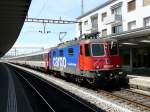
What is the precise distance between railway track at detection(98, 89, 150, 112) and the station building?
5.08m

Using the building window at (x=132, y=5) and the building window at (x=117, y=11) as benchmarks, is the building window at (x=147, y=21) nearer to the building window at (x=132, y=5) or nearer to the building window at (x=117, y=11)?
the building window at (x=132, y=5)

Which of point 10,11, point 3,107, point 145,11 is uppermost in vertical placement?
point 145,11

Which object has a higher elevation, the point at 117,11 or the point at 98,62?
the point at 117,11

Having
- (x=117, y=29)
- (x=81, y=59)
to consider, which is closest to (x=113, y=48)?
(x=81, y=59)

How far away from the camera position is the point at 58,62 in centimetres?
2869

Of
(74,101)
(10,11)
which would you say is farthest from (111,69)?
(10,11)

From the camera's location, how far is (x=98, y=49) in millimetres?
20984

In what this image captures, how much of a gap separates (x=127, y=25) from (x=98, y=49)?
77.0 feet

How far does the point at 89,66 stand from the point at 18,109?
703 centimetres

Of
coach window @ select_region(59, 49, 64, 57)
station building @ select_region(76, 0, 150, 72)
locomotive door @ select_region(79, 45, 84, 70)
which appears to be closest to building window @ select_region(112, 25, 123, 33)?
station building @ select_region(76, 0, 150, 72)

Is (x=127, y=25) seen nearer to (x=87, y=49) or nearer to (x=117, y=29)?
(x=117, y=29)

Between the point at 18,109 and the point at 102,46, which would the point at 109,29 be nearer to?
the point at 102,46

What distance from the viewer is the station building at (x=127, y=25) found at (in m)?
26.0

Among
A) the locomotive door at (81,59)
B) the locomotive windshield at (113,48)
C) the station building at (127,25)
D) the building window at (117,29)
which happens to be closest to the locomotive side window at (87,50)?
the locomotive door at (81,59)
